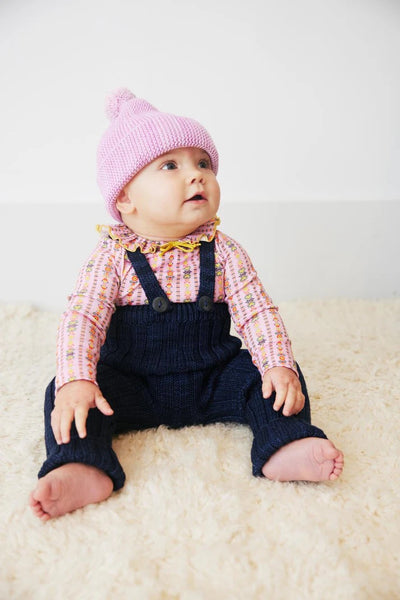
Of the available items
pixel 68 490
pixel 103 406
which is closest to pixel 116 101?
pixel 103 406

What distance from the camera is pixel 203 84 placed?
147 centimetres

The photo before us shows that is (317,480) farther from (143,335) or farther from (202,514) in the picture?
(143,335)

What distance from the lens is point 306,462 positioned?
726mm

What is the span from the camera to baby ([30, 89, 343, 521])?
2.69 ft

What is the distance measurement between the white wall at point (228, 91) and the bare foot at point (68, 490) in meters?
0.90

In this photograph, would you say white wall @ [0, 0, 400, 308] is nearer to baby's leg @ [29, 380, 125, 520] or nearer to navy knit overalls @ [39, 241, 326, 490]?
navy knit overalls @ [39, 241, 326, 490]

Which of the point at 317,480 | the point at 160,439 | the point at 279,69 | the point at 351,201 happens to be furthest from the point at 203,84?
the point at 317,480

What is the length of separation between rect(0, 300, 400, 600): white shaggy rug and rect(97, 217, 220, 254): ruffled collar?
29 centimetres

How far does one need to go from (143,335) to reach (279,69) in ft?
3.06

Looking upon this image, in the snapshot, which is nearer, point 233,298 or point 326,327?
point 233,298

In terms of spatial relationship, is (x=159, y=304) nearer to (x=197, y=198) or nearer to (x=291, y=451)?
(x=197, y=198)

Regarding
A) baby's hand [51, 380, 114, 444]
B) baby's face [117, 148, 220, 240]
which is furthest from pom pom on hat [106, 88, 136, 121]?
baby's hand [51, 380, 114, 444]

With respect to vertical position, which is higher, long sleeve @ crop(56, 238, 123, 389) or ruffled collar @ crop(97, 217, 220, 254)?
ruffled collar @ crop(97, 217, 220, 254)

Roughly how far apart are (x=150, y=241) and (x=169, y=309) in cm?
12
